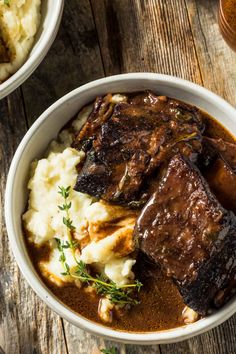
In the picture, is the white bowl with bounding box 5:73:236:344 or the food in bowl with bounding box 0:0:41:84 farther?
the food in bowl with bounding box 0:0:41:84

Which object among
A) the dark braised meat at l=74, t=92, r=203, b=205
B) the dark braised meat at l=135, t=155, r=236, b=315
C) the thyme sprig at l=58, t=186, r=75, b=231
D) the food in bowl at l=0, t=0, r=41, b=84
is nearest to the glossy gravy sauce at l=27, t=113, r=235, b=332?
the dark braised meat at l=135, t=155, r=236, b=315

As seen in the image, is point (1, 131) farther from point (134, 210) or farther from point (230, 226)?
point (230, 226)

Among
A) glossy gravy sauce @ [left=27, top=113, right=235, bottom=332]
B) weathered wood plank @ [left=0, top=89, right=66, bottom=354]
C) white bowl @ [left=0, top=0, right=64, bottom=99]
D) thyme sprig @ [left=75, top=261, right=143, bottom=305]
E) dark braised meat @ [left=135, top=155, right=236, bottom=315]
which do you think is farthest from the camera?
weathered wood plank @ [left=0, top=89, right=66, bottom=354]

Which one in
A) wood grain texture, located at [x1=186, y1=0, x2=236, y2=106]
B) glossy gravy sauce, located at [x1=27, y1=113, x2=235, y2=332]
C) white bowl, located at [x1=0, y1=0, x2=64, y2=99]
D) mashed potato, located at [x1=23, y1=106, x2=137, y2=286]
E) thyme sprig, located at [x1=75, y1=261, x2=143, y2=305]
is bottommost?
glossy gravy sauce, located at [x1=27, y1=113, x2=235, y2=332]

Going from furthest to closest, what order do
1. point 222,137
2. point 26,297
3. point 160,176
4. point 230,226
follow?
point 26,297 → point 222,137 → point 160,176 → point 230,226

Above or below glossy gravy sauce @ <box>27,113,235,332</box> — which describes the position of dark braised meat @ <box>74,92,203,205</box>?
above

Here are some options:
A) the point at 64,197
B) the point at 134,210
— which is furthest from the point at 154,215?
the point at 64,197

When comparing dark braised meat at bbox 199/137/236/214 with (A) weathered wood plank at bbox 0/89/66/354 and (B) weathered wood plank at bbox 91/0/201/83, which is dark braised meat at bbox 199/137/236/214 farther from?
(A) weathered wood plank at bbox 0/89/66/354

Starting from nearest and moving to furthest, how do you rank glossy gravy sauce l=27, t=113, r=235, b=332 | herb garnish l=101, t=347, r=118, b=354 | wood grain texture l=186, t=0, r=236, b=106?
glossy gravy sauce l=27, t=113, r=235, b=332 < herb garnish l=101, t=347, r=118, b=354 < wood grain texture l=186, t=0, r=236, b=106
